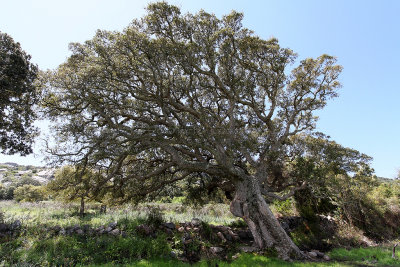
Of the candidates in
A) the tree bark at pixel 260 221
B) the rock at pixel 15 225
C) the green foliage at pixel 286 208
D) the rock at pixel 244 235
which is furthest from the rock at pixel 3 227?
the green foliage at pixel 286 208

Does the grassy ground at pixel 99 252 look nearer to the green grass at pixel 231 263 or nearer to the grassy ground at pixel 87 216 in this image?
the green grass at pixel 231 263

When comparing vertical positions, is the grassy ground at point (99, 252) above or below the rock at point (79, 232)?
below

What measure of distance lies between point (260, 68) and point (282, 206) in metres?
12.2

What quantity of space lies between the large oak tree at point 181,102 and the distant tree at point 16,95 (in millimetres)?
3026

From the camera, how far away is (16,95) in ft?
39.2

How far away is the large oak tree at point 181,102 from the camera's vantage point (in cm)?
981

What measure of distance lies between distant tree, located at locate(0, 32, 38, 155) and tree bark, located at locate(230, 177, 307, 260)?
12.1 m

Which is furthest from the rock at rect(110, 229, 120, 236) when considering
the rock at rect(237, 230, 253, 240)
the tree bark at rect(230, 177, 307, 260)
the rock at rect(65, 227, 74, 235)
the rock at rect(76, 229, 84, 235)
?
the rock at rect(237, 230, 253, 240)

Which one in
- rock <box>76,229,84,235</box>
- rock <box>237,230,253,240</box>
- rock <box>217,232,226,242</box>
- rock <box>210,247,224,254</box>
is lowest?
rock <box>237,230,253,240</box>

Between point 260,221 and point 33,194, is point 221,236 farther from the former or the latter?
point 33,194

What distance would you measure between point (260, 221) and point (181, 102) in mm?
7936

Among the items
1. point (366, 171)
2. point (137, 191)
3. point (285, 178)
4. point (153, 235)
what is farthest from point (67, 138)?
point (366, 171)

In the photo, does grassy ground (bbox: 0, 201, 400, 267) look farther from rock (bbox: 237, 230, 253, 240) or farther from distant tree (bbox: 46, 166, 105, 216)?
rock (bbox: 237, 230, 253, 240)

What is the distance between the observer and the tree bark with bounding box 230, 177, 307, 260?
402 inches
